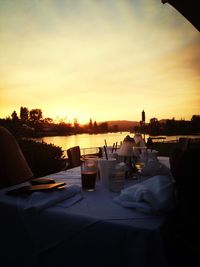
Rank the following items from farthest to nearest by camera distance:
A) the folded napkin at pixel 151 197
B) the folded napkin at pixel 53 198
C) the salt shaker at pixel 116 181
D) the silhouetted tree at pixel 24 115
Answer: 1. the silhouetted tree at pixel 24 115
2. the salt shaker at pixel 116 181
3. the folded napkin at pixel 53 198
4. the folded napkin at pixel 151 197

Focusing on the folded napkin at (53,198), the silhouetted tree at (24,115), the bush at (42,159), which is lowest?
the bush at (42,159)

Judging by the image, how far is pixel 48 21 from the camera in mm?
5859

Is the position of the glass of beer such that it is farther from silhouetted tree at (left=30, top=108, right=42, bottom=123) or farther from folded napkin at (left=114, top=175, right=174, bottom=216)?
silhouetted tree at (left=30, top=108, right=42, bottom=123)

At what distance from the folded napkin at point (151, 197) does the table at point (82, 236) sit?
0.10 feet

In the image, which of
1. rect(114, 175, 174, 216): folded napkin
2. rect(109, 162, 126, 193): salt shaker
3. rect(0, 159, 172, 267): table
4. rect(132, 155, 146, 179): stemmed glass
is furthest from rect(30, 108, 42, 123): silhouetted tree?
rect(114, 175, 174, 216): folded napkin

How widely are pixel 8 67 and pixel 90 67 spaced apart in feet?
9.11

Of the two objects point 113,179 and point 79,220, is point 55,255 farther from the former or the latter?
point 113,179

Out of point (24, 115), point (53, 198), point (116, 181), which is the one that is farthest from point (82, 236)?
point (24, 115)

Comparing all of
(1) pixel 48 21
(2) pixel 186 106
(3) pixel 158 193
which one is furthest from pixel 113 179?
(2) pixel 186 106

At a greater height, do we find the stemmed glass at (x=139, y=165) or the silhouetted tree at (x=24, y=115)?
the silhouetted tree at (x=24, y=115)

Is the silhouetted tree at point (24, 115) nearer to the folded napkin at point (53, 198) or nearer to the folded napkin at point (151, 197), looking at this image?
the folded napkin at point (53, 198)

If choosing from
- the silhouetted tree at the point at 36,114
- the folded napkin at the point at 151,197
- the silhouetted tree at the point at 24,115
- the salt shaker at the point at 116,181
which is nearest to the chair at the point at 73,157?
the salt shaker at the point at 116,181

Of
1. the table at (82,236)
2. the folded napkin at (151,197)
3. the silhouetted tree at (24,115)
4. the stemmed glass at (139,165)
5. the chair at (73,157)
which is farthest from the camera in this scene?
the silhouetted tree at (24,115)

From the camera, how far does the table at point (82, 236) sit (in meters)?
0.90
